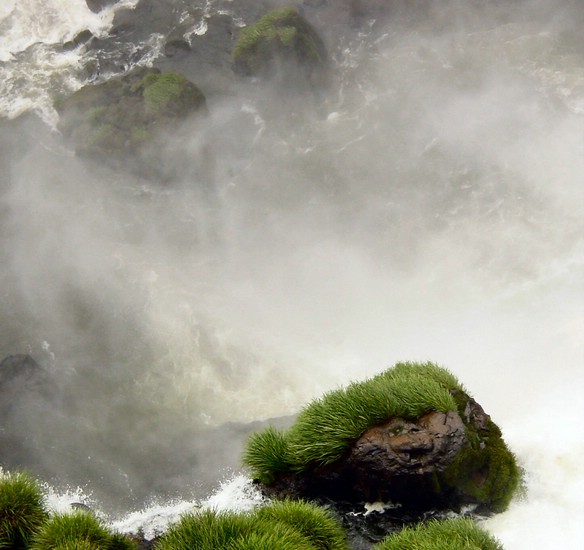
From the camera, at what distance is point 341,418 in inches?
572

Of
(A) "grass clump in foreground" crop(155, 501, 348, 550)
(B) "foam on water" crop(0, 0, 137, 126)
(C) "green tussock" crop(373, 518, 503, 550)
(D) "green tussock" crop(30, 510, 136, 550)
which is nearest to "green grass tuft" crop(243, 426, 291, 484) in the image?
(A) "grass clump in foreground" crop(155, 501, 348, 550)

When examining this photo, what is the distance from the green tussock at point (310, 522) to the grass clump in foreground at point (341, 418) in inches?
50.2

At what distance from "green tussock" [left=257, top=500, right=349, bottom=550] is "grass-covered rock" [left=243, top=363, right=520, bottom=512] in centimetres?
117

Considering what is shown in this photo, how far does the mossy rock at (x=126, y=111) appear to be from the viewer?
3562cm

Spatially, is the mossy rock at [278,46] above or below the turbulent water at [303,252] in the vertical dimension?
above

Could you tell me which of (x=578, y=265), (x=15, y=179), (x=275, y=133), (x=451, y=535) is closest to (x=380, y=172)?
(x=275, y=133)

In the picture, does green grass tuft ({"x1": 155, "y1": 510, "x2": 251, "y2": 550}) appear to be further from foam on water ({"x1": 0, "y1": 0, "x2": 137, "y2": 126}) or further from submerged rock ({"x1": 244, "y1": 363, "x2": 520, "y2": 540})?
foam on water ({"x1": 0, "y1": 0, "x2": 137, "y2": 126})

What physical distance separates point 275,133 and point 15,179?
14036 millimetres

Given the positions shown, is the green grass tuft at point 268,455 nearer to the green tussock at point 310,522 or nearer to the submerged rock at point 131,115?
the green tussock at point 310,522

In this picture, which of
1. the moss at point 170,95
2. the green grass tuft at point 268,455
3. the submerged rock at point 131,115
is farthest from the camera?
the moss at point 170,95

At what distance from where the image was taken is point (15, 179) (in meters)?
36.4

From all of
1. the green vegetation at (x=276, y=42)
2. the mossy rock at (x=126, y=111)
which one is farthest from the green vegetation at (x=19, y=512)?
the green vegetation at (x=276, y=42)

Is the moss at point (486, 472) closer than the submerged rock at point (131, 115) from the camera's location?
Yes

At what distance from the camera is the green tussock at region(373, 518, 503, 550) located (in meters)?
12.2
